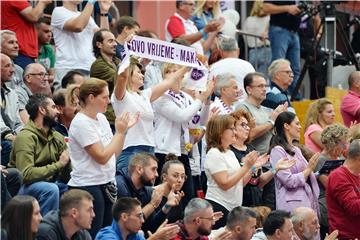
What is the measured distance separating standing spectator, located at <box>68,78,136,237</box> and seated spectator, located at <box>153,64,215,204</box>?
1423 mm

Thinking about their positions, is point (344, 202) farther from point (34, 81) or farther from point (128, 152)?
point (34, 81)

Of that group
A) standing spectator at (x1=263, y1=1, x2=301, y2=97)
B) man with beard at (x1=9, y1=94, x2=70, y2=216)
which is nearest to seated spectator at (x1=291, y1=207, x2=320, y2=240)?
man with beard at (x1=9, y1=94, x2=70, y2=216)

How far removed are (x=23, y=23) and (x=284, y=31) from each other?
165 inches

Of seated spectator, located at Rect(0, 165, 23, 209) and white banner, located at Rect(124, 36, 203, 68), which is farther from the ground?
white banner, located at Rect(124, 36, 203, 68)

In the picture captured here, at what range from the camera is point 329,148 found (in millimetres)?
12609

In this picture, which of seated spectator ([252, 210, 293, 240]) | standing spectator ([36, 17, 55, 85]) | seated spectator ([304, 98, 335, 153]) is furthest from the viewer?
standing spectator ([36, 17, 55, 85])

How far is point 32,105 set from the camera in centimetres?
1084

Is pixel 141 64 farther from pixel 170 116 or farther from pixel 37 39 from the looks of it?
pixel 37 39

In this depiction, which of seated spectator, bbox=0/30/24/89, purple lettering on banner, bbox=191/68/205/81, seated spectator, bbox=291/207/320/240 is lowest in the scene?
seated spectator, bbox=291/207/320/240

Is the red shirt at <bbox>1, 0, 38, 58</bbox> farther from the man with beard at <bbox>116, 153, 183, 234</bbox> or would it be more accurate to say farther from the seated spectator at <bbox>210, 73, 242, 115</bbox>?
the man with beard at <bbox>116, 153, 183, 234</bbox>

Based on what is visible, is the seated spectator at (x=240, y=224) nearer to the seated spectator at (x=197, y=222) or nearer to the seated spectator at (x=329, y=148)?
the seated spectator at (x=197, y=222)

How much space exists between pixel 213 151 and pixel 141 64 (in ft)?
4.29

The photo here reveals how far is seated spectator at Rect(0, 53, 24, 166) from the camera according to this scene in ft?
36.9

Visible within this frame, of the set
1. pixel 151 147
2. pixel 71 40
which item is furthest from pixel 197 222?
pixel 71 40
